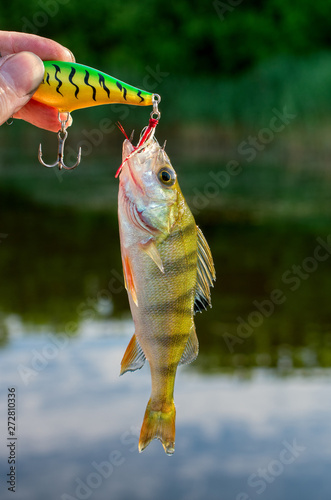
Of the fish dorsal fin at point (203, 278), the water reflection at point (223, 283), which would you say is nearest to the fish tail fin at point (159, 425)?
the fish dorsal fin at point (203, 278)

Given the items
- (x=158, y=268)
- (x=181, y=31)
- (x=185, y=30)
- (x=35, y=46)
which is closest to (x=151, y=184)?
(x=158, y=268)

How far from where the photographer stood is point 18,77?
87.0 inches

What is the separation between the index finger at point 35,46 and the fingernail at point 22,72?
0.32 metres

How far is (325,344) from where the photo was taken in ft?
29.7

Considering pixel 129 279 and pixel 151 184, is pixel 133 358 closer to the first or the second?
pixel 129 279

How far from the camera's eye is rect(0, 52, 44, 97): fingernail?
221cm

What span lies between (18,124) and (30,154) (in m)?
3.19

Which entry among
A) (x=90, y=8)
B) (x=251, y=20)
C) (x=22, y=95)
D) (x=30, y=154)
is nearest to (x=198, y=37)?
(x=251, y=20)

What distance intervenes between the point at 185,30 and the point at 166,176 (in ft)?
143

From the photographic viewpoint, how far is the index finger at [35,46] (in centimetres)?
256

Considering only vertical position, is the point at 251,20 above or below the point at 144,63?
above

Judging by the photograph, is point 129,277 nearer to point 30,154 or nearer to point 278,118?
point 278,118

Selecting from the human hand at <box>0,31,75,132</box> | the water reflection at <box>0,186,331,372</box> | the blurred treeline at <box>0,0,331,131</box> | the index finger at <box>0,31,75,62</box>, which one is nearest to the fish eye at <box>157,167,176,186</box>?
the human hand at <box>0,31,75,132</box>

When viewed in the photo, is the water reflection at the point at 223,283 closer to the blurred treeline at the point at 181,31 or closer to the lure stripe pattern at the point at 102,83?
the lure stripe pattern at the point at 102,83
